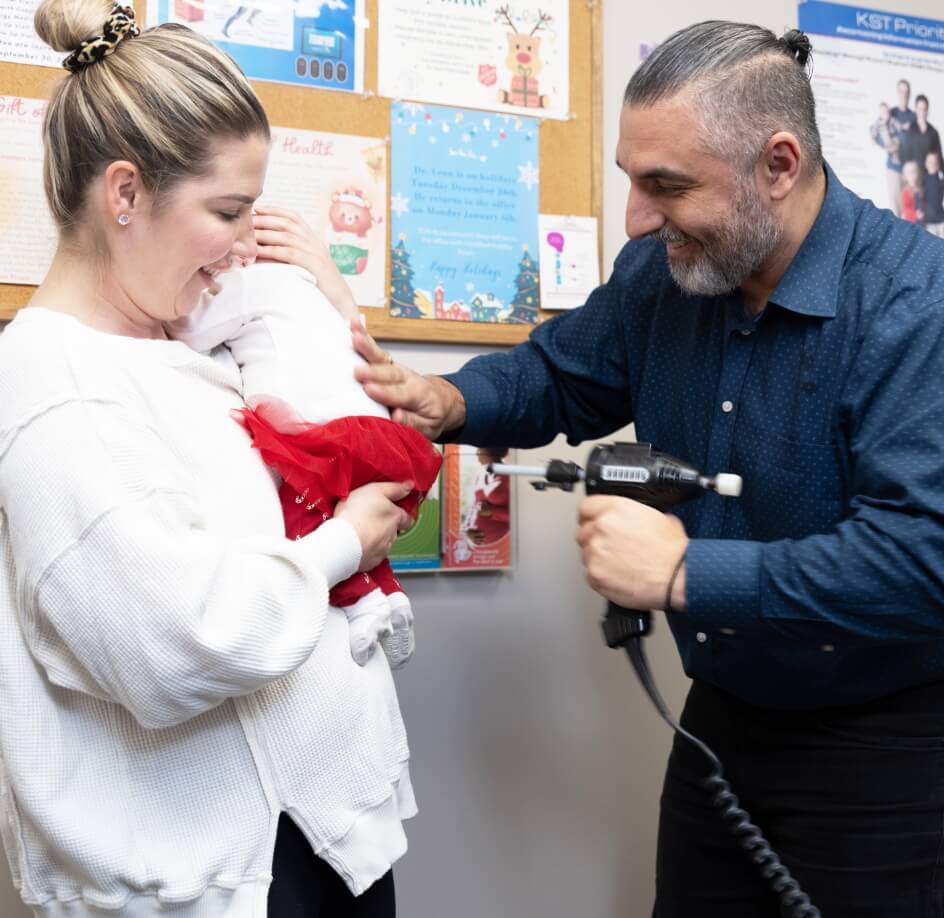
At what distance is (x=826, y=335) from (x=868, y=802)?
2.02 ft

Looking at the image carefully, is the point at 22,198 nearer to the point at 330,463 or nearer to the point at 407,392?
the point at 407,392

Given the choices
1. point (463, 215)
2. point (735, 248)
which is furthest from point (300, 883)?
point (463, 215)

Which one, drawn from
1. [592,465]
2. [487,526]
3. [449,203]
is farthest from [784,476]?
[449,203]

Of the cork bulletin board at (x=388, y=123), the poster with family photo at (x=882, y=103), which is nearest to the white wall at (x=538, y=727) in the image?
the cork bulletin board at (x=388, y=123)

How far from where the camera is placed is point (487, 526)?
187 cm

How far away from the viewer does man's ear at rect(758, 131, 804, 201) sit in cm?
136

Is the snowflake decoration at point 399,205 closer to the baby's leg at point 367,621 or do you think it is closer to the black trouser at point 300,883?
the baby's leg at point 367,621

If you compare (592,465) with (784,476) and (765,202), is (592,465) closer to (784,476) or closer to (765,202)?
(784,476)

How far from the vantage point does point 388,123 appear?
70.1 inches

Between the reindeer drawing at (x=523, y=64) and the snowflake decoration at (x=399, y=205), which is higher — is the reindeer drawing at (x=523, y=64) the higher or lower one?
the higher one

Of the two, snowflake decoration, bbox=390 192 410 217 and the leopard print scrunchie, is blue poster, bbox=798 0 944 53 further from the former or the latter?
the leopard print scrunchie

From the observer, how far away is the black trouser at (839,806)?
1317 mm

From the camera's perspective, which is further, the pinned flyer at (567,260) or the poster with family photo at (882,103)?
the poster with family photo at (882,103)

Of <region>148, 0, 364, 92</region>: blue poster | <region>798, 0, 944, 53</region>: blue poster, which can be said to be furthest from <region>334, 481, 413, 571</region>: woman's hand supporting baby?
<region>798, 0, 944, 53</region>: blue poster
